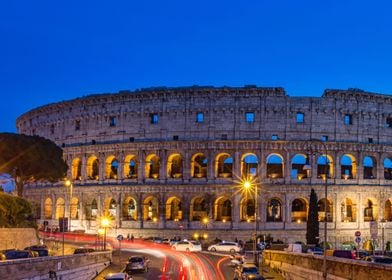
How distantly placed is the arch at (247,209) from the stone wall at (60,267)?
24.8 meters

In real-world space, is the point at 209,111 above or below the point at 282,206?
above

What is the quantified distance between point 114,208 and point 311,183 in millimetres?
23210

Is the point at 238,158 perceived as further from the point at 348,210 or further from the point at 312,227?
the point at 348,210

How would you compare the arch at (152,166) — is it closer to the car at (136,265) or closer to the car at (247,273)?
the car at (136,265)

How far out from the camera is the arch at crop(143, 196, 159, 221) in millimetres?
68125

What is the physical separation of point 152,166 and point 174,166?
2.67 m

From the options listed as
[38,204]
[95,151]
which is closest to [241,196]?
[95,151]

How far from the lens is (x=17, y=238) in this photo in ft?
140

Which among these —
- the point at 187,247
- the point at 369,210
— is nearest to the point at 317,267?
the point at 187,247

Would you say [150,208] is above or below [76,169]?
below

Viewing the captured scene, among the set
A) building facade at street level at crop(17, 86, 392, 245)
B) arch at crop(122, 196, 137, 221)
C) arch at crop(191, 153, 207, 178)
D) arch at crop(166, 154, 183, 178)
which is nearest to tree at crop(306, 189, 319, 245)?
building facade at street level at crop(17, 86, 392, 245)

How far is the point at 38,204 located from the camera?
78375 mm

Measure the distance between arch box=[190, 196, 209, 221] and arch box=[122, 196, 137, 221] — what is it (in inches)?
274

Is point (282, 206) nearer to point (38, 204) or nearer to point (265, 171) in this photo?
point (265, 171)
